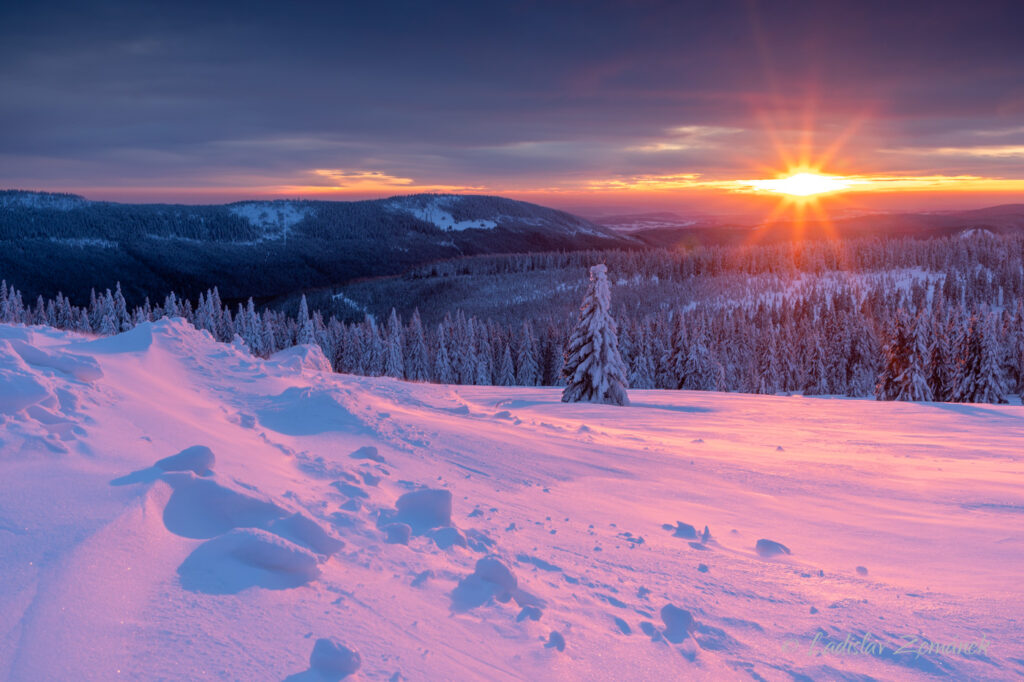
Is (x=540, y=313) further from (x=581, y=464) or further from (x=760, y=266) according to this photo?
(x=581, y=464)

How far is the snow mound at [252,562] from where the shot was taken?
3549 mm

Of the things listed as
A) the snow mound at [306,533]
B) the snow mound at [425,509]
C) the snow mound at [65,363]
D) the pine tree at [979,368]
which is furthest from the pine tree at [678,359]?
the snow mound at [306,533]

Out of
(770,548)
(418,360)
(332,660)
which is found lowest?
(418,360)

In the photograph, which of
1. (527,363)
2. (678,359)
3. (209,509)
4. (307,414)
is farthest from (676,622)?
(527,363)

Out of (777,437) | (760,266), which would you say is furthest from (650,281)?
(777,437)

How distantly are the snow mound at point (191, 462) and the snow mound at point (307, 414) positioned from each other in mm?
2447

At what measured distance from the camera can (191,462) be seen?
480 centimetres

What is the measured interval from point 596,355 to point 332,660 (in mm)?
22071

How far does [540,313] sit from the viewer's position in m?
159

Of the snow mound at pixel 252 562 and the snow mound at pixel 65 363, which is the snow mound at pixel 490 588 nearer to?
the snow mound at pixel 252 562

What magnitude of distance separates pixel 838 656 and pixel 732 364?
78653 mm

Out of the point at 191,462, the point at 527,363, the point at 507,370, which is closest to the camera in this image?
the point at 191,462

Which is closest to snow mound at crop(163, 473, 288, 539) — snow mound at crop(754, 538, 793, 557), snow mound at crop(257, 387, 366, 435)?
snow mound at crop(257, 387, 366, 435)

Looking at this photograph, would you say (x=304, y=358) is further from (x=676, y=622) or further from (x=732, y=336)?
(x=732, y=336)
